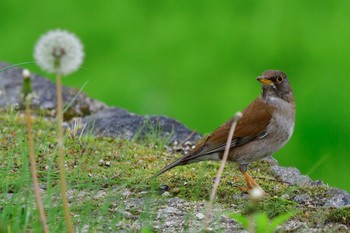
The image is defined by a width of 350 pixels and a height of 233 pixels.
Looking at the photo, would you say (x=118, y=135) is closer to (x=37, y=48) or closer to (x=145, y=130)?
(x=145, y=130)

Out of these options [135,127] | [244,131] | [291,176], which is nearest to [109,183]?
[244,131]

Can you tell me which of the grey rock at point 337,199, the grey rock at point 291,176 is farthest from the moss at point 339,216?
the grey rock at point 291,176

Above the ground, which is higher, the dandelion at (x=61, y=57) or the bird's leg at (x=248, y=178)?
the bird's leg at (x=248, y=178)

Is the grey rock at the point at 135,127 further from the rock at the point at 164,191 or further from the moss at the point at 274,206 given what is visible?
the moss at the point at 274,206

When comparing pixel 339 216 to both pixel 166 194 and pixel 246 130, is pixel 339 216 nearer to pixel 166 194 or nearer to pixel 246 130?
pixel 166 194

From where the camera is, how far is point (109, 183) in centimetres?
534

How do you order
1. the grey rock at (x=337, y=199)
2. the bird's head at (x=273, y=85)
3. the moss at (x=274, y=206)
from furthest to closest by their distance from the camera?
the bird's head at (x=273, y=85) < the grey rock at (x=337, y=199) < the moss at (x=274, y=206)

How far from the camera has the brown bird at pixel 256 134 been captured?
19.1ft

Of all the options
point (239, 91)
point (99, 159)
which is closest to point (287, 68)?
point (239, 91)

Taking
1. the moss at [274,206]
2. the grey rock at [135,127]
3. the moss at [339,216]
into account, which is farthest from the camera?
the grey rock at [135,127]

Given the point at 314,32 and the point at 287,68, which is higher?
the point at 314,32

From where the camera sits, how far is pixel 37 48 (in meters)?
3.71

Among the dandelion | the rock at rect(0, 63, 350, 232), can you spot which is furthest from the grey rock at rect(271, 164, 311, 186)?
the dandelion

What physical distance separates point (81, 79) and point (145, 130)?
8.08 ft
